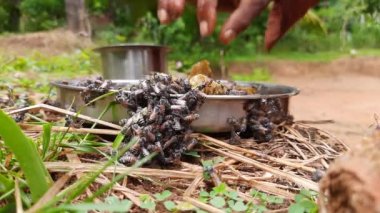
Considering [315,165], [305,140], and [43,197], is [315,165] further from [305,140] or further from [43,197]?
[43,197]

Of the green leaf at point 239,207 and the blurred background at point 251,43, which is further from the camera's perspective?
the blurred background at point 251,43

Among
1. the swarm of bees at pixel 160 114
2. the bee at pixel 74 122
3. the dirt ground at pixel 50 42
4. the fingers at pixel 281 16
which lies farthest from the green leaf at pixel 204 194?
the dirt ground at pixel 50 42

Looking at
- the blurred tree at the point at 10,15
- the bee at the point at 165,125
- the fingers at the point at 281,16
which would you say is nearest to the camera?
the bee at the point at 165,125

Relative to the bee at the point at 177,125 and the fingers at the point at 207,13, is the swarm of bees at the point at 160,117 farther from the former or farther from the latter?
the fingers at the point at 207,13

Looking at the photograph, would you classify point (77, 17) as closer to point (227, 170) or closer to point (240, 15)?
point (240, 15)

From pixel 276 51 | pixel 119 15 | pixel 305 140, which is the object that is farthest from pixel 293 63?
pixel 305 140

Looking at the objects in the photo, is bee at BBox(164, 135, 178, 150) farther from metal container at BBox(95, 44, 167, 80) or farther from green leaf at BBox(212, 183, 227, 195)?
metal container at BBox(95, 44, 167, 80)
